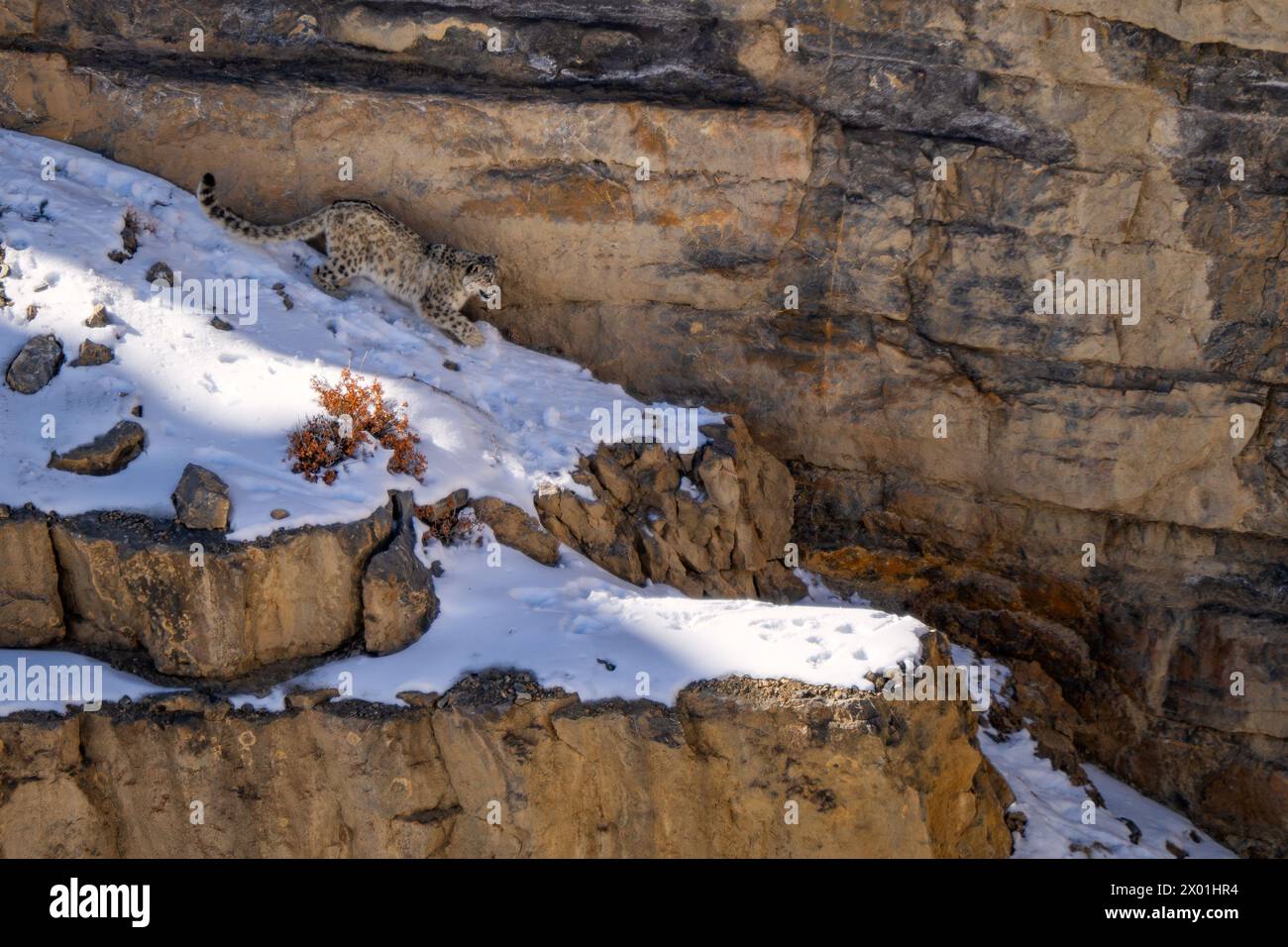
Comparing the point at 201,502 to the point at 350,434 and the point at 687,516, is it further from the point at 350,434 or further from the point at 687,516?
the point at 687,516

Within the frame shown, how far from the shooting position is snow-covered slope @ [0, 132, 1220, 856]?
9422 mm

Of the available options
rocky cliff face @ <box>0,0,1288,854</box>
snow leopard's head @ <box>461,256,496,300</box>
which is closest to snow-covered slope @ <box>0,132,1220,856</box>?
snow leopard's head @ <box>461,256,496,300</box>

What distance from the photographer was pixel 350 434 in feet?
34.0

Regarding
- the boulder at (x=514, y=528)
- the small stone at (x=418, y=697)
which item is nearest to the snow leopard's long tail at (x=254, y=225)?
the boulder at (x=514, y=528)

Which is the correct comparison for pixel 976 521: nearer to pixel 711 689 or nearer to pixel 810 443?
pixel 810 443

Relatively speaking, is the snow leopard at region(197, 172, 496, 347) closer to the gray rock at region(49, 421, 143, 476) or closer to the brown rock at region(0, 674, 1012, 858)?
the gray rock at region(49, 421, 143, 476)

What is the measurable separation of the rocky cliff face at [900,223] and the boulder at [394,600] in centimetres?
435

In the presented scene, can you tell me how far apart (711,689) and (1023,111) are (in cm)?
701

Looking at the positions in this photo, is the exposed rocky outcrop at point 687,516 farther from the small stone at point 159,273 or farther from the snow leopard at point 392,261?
the small stone at point 159,273

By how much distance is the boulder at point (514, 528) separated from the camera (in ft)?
35.1

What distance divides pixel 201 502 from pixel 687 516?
449 centimetres

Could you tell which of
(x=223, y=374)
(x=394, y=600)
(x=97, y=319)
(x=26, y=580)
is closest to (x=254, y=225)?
(x=97, y=319)

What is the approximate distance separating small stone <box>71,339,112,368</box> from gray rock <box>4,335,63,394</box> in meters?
0.13

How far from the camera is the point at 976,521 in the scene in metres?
13.7
